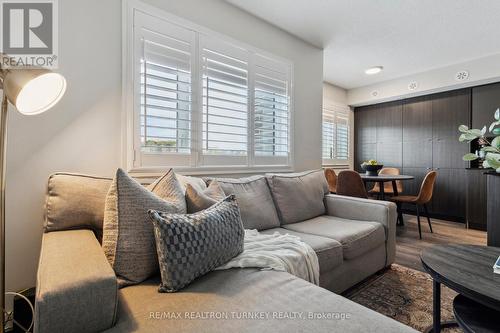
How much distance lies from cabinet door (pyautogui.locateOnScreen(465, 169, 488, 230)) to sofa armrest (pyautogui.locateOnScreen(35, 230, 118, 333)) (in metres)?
4.89

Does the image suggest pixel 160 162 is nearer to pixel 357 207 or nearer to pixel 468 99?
pixel 357 207

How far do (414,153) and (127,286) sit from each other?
16.5ft

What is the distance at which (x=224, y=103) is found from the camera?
2387mm

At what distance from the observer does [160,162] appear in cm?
199

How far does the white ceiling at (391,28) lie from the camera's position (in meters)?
2.48

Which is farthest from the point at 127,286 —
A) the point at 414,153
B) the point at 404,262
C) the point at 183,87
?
the point at 414,153

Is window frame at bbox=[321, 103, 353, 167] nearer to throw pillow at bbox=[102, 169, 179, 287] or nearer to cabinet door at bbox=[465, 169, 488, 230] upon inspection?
cabinet door at bbox=[465, 169, 488, 230]

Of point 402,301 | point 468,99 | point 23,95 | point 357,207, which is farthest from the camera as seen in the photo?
point 468,99

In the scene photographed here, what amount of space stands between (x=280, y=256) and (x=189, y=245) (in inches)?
20.9

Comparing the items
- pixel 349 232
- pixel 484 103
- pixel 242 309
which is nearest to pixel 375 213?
pixel 349 232

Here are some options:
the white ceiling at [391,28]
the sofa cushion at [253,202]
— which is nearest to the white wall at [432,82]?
the white ceiling at [391,28]

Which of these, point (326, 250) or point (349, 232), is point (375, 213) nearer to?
point (349, 232)

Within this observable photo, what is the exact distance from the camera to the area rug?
1.62 meters

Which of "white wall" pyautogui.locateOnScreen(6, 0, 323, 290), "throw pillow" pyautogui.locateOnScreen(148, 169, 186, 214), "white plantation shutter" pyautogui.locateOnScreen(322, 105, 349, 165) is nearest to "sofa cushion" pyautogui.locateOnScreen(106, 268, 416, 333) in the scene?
"throw pillow" pyautogui.locateOnScreen(148, 169, 186, 214)
